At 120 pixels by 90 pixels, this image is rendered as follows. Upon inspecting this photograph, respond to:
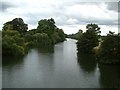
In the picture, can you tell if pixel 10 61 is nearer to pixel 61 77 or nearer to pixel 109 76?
pixel 61 77

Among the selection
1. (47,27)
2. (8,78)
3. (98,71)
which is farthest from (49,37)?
(8,78)

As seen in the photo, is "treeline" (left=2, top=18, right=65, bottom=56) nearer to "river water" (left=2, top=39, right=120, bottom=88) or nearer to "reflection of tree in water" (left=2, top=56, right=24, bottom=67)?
"reflection of tree in water" (left=2, top=56, right=24, bottom=67)

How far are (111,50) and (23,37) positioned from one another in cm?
2412

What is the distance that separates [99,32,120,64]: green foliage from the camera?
24.5 metres

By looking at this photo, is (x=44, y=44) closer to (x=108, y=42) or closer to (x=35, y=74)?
(x=108, y=42)

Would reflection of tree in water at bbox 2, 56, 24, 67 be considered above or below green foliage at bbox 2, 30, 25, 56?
below

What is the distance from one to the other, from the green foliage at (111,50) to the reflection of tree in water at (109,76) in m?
1.08

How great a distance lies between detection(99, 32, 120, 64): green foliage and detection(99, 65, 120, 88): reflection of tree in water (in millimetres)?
1076

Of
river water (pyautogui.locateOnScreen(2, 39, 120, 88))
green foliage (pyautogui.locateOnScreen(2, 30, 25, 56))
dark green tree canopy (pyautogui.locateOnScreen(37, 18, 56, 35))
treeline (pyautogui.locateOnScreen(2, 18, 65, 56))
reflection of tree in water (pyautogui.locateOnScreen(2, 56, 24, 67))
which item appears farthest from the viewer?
dark green tree canopy (pyautogui.locateOnScreen(37, 18, 56, 35))

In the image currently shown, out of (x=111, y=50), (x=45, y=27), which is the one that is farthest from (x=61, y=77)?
(x=45, y=27)

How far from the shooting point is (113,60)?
2453cm

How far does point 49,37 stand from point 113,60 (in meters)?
31.0

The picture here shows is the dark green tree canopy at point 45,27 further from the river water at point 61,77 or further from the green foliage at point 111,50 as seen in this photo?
the river water at point 61,77

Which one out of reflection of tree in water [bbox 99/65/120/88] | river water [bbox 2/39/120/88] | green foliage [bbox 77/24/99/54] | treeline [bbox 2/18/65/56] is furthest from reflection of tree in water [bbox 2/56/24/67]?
green foliage [bbox 77/24/99/54]
